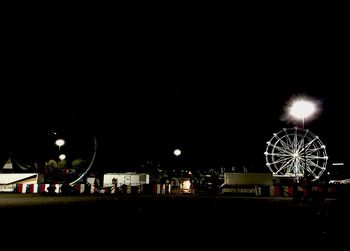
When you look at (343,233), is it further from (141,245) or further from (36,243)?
(36,243)

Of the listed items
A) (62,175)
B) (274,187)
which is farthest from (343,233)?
(62,175)

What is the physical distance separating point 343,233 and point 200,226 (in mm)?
3713

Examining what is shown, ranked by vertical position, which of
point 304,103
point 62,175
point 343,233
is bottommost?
point 343,233

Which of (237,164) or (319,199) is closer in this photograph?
(319,199)

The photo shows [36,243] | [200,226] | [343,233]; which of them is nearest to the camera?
[36,243]

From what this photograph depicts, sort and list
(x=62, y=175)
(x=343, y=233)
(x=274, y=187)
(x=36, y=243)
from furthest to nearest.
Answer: (x=62, y=175), (x=274, y=187), (x=343, y=233), (x=36, y=243)

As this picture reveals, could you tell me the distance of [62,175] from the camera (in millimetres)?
39156

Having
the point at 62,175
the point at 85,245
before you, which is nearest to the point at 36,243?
the point at 85,245

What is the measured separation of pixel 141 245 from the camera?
7547 millimetres

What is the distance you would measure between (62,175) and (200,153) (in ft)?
261

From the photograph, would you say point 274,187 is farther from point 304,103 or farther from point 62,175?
point 62,175

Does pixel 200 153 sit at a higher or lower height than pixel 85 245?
higher

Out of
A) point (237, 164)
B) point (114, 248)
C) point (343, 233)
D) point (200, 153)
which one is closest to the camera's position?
point (114, 248)

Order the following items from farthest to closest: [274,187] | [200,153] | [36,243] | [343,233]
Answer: [200,153] < [274,187] < [343,233] < [36,243]
